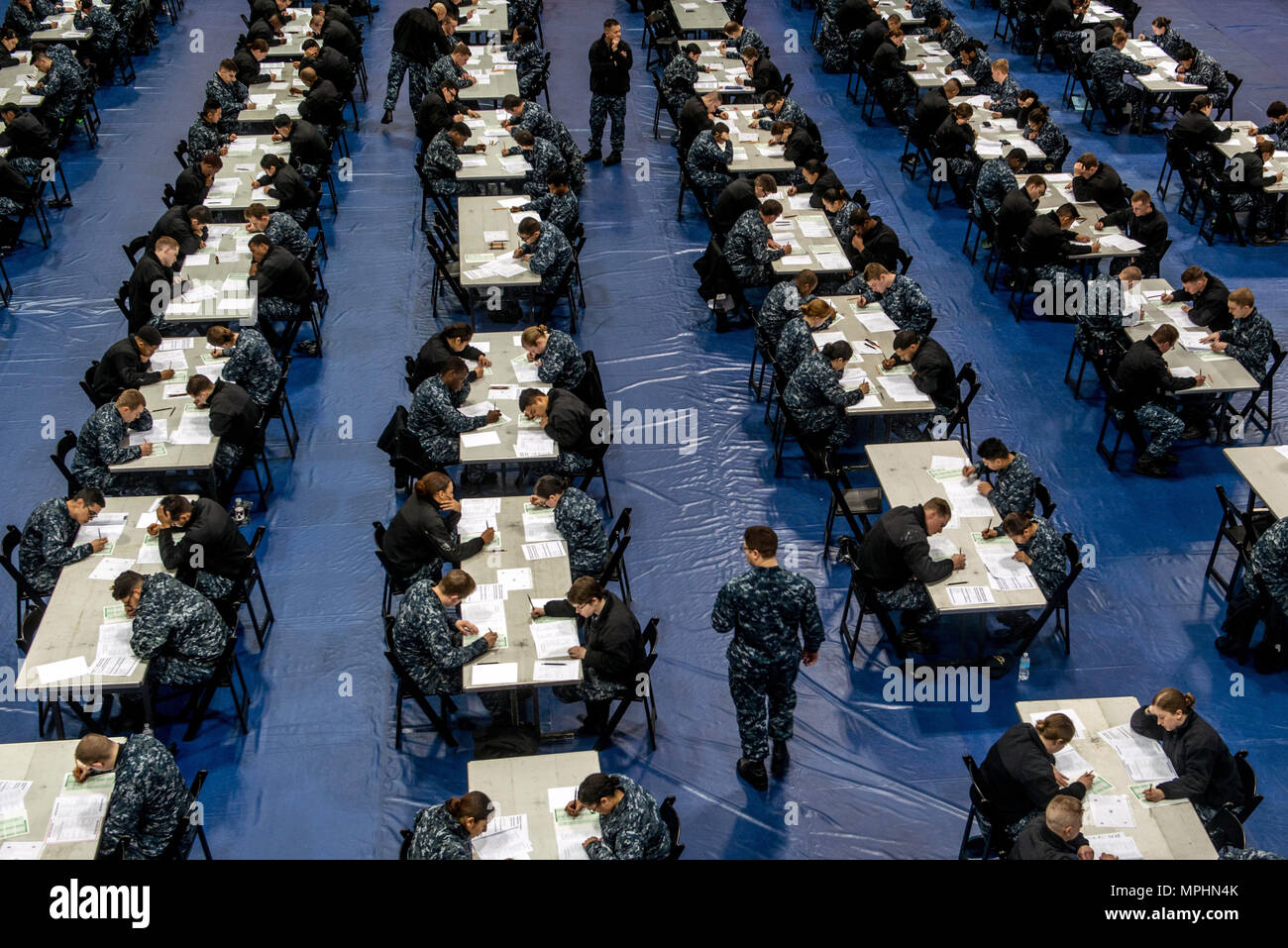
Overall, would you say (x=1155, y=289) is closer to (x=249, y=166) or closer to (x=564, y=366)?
(x=564, y=366)

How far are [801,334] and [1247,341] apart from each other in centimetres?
400

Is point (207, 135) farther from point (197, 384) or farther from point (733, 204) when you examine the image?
point (733, 204)

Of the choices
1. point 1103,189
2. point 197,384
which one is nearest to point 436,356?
point 197,384

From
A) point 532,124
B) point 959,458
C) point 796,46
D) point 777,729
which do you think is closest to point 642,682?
point 777,729

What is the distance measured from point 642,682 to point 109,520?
13.5 feet

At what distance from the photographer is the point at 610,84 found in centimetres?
1512

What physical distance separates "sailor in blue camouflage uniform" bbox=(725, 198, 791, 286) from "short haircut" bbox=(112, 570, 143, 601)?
22.3 feet

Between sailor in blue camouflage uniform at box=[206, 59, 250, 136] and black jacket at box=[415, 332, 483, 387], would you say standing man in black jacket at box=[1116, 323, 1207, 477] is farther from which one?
sailor in blue camouflage uniform at box=[206, 59, 250, 136]

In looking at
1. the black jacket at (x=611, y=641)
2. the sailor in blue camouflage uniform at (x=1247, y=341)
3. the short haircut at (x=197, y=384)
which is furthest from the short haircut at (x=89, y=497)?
the sailor in blue camouflage uniform at (x=1247, y=341)

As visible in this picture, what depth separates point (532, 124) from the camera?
13.9 meters

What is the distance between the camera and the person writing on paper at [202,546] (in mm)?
8172

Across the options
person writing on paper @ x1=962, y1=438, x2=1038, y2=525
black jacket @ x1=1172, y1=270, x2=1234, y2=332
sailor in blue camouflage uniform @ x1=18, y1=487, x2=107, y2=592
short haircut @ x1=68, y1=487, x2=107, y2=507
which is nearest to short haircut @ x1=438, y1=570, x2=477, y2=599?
sailor in blue camouflage uniform @ x1=18, y1=487, x2=107, y2=592

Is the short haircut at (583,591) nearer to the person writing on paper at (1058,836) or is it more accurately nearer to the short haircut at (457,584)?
the short haircut at (457,584)

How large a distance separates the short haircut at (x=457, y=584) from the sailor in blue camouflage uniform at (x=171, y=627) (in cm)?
163
